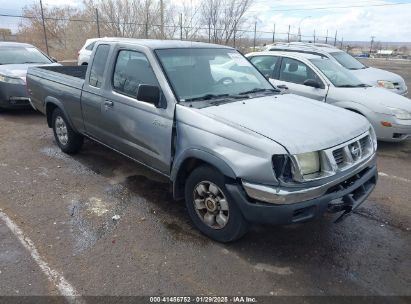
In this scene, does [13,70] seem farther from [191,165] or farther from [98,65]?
[191,165]

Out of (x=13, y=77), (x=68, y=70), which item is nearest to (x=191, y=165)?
(x=68, y=70)

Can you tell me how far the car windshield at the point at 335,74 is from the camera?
7.23m

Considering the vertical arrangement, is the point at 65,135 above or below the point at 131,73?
below

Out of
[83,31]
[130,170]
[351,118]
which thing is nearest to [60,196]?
[130,170]

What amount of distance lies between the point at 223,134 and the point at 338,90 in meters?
4.43

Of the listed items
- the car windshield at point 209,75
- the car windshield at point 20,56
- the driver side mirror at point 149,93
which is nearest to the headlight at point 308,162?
the car windshield at point 209,75

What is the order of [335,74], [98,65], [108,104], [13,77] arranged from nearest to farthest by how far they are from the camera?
[108,104], [98,65], [335,74], [13,77]

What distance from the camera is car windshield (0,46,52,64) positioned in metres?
9.36

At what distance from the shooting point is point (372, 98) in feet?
22.4

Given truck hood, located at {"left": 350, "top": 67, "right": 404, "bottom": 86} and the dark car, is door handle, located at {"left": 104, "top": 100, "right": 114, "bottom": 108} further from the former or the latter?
truck hood, located at {"left": 350, "top": 67, "right": 404, "bottom": 86}

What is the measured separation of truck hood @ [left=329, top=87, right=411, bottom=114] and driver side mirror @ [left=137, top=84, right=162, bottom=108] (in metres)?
4.29

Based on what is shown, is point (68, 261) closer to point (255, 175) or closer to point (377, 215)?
point (255, 175)

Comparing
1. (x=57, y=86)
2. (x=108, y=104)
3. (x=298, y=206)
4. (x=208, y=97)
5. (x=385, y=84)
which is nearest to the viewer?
(x=298, y=206)

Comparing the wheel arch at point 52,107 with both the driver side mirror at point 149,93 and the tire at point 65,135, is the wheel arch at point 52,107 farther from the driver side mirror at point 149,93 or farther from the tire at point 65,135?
the driver side mirror at point 149,93
